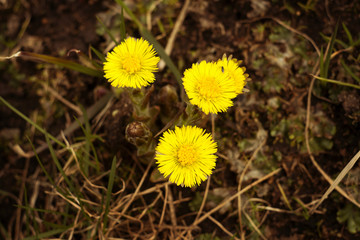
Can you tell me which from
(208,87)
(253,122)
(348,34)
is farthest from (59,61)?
(348,34)

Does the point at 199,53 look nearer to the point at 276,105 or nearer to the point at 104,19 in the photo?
the point at 276,105

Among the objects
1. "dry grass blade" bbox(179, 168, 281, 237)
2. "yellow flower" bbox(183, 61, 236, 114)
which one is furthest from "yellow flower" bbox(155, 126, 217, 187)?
"dry grass blade" bbox(179, 168, 281, 237)

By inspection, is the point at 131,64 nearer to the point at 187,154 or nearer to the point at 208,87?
the point at 208,87

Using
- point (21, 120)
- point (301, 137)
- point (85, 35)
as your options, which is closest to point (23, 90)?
point (21, 120)

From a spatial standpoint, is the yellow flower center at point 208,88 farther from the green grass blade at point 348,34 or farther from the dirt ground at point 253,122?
the green grass blade at point 348,34

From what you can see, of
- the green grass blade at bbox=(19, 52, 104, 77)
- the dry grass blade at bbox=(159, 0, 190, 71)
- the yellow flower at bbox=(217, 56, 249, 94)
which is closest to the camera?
the yellow flower at bbox=(217, 56, 249, 94)

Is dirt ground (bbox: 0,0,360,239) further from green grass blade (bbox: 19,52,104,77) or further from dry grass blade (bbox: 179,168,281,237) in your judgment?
green grass blade (bbox: 19,52,104,77)
